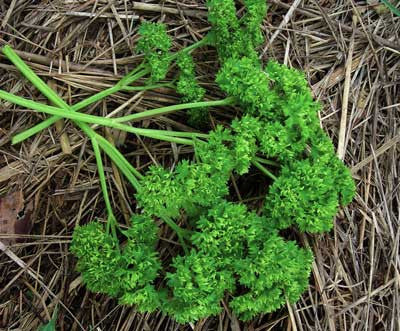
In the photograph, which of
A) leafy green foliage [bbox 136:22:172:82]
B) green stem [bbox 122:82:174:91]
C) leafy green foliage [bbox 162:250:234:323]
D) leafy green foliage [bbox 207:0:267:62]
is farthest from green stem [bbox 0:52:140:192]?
leafy green foliage [bbox 207:0:267:62]

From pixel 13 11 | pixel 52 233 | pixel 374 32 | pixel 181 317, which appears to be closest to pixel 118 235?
pixel 52 233

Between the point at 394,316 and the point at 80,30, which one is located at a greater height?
the point at 80,30

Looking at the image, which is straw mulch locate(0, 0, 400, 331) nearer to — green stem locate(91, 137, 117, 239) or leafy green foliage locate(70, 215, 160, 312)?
green stem locate(91, 137, 117, 239)

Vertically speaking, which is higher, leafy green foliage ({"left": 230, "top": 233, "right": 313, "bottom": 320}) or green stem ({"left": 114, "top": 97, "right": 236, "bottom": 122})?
green stem ({"left": 114, "top": 97, "right": 236, "bottom": 122})

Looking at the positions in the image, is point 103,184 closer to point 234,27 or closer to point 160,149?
point 160,149

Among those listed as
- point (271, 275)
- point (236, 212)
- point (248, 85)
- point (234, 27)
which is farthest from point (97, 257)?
point (234, 27)

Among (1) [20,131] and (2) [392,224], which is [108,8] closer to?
(1) [20,131]

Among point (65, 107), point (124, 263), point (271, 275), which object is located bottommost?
point (124, 263)
